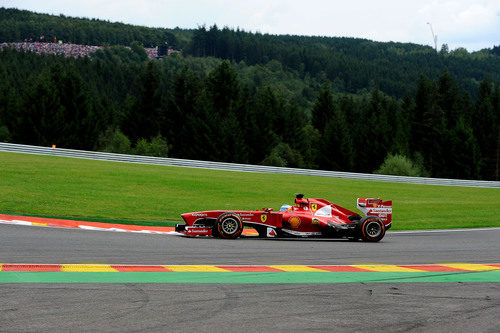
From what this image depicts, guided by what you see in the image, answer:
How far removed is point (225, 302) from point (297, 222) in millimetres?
8494

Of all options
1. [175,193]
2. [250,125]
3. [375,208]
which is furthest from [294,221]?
[250,125]

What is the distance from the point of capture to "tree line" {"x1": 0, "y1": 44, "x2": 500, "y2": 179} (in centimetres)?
6862

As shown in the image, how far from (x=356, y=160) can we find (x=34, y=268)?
77484 millimetres

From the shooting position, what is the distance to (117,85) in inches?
5438

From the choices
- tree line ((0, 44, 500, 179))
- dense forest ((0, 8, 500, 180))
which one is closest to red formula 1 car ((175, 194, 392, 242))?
dense forest ((0, 8, 500, 180))

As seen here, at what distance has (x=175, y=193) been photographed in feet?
90.0

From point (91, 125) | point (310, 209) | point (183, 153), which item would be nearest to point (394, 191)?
point (310, 209)

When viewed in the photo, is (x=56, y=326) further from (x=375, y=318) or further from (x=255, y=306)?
(x=375, y=318)

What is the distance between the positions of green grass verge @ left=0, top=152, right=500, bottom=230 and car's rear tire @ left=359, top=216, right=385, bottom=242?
5776mm

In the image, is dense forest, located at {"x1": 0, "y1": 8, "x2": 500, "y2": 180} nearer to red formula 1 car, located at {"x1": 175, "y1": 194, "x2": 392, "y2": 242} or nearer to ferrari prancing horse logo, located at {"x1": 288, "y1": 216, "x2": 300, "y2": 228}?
red formula 1 car, located at {"x1": 175, "y1": 194, "x2": 392, "y2": 242}

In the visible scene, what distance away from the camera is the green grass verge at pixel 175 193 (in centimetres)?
2114

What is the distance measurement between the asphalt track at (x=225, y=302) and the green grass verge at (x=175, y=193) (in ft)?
27.0

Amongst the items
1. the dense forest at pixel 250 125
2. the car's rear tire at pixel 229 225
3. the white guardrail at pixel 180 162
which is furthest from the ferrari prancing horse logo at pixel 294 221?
the dense forest at pixel 250 125

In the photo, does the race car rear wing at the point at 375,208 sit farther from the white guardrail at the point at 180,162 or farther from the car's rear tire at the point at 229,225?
the white guardrail at the point at 180,162
